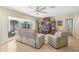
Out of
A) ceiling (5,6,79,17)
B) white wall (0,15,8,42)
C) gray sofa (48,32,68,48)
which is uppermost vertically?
ceiling (5,6,79,17)

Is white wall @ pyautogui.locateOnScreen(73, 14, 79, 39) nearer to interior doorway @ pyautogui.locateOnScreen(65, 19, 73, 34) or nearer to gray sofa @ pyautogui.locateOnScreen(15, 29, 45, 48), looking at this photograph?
interior doorway @ pyautogui.locateOnScreen(65, 19, 73, 34)

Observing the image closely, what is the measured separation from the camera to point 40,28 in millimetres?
2289

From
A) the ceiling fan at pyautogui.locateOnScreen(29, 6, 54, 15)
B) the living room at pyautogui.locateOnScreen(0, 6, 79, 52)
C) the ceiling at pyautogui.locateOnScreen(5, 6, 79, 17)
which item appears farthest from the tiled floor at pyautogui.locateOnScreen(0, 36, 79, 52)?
the ceiling fan at pyautogui.locateOnScreen(29, 6, 54, 15)

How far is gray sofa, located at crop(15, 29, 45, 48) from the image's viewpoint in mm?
2252

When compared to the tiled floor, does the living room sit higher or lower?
higher

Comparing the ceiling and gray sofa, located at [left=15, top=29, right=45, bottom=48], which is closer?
the ceiling

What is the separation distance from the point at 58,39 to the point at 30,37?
636 mm

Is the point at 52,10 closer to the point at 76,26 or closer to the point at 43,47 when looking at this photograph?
the point at 76,26

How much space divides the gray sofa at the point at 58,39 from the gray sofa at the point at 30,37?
18 centimetres

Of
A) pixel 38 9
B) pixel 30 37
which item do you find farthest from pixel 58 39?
pixel 38 9

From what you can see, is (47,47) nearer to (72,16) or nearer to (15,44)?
(15,44)

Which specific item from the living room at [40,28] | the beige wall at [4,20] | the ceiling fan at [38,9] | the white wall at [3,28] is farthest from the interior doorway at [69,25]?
the white wall at [3,28]

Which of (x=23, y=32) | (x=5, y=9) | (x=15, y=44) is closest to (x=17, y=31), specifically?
(x=23, y=32)

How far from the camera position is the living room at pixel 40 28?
2.15 metres
